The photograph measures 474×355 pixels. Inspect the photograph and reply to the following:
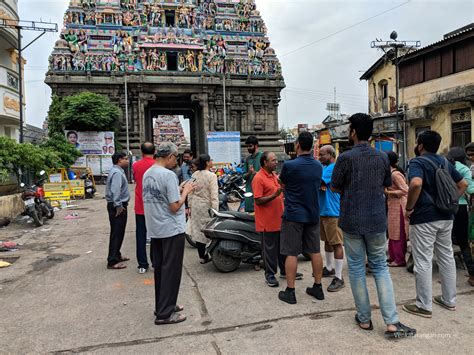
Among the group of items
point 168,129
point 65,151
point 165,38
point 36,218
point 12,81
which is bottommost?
point 36,218

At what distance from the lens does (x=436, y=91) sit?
17.3 m

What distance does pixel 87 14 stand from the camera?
26.3 metres

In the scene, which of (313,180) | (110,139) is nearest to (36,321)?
(313,180)

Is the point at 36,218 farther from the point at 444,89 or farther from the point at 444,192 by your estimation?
the point at 444,89

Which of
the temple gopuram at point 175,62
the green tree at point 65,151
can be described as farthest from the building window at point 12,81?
the temple gopuram at point 175,62

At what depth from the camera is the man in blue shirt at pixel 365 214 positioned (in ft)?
9.81

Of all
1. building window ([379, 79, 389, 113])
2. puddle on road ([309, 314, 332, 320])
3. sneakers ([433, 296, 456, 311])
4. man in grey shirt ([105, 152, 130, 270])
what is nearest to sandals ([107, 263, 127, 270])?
man in grey shirt ([105, 152, 130, 270])

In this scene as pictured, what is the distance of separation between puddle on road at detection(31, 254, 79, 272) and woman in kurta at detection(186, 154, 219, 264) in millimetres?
2131

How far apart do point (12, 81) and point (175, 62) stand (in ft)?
44.3

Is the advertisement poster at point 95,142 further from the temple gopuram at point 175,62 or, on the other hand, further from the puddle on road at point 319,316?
the puddle on road at point 319,316

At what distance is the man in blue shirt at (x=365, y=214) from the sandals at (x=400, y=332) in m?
0.09

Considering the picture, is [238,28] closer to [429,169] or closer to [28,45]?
[28,45]

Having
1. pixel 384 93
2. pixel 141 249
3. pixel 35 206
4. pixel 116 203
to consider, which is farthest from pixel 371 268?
pixel 384 93

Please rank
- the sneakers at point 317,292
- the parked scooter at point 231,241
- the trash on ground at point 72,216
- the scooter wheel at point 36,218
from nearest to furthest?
1. the sneakers at point 317,292
2. the parked scooter at point 231,241
3. the scooter wheel at point 36,218
4. the trash on ground at point 72,216
